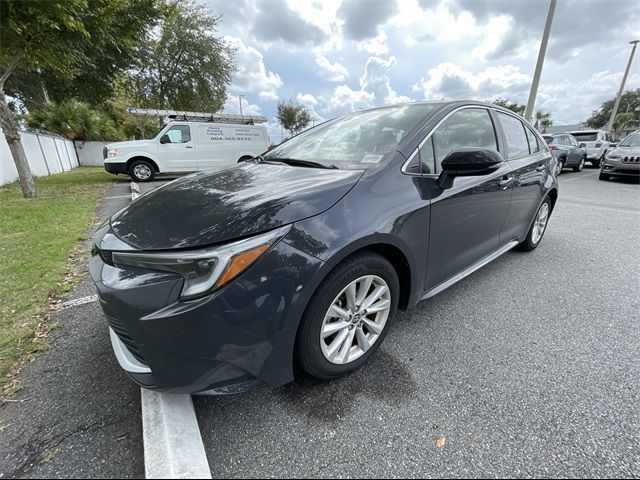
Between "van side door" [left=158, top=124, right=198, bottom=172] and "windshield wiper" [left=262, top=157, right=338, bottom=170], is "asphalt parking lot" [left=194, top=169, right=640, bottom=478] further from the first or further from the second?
"van side door" [left=158, top=124, right=198, bottom=172]

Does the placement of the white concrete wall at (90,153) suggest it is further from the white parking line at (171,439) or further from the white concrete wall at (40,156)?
the white parking line at (171,439)

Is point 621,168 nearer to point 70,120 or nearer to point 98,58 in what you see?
point 98,58

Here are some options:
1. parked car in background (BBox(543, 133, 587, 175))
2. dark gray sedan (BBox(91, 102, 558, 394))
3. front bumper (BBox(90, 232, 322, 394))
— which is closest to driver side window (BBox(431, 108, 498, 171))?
dark gray sedan (BBox(91, 102, 558, 394))

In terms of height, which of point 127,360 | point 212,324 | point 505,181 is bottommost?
point 127,360

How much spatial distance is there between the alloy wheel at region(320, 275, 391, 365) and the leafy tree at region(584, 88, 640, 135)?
5863 centimetres

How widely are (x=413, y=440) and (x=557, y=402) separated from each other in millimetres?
843

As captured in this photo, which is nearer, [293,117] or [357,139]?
[357,139]

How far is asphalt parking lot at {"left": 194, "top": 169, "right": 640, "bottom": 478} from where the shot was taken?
53.6 inches

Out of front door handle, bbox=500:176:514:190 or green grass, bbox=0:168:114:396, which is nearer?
green grass, bbox=0:168:114:396

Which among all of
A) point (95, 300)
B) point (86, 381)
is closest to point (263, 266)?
point (86, 381)

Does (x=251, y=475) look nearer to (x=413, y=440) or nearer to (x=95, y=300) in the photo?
(x=413, y=440)

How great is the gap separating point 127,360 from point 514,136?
3572 mm

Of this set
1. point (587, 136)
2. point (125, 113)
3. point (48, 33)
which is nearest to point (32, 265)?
point (48, 33)

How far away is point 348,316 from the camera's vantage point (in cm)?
176
